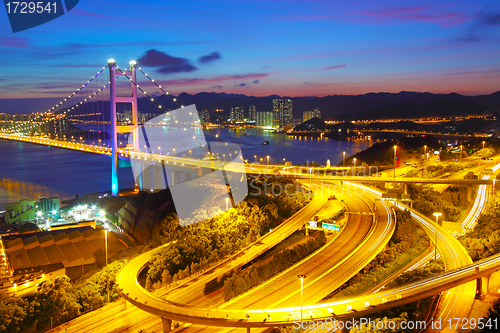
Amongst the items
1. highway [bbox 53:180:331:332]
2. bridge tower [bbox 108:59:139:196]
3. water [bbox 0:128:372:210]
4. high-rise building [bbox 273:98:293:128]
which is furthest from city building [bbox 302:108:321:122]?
highway [bbox 53:180:331:332]

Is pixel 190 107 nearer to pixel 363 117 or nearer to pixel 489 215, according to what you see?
pixel 489 215

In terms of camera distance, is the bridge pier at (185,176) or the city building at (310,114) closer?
the bridge pier at (185,176)

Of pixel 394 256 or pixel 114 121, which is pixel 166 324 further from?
pixel 114 121

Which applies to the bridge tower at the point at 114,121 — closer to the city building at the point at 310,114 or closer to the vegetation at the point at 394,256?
the vegetation at the point at 394,256

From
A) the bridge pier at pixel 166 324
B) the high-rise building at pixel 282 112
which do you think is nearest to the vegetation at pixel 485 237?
the bridge pier at pixel 166 324

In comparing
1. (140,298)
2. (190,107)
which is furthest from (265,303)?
(190,107)

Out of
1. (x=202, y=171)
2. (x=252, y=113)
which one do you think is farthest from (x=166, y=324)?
(x=252, y=113)
